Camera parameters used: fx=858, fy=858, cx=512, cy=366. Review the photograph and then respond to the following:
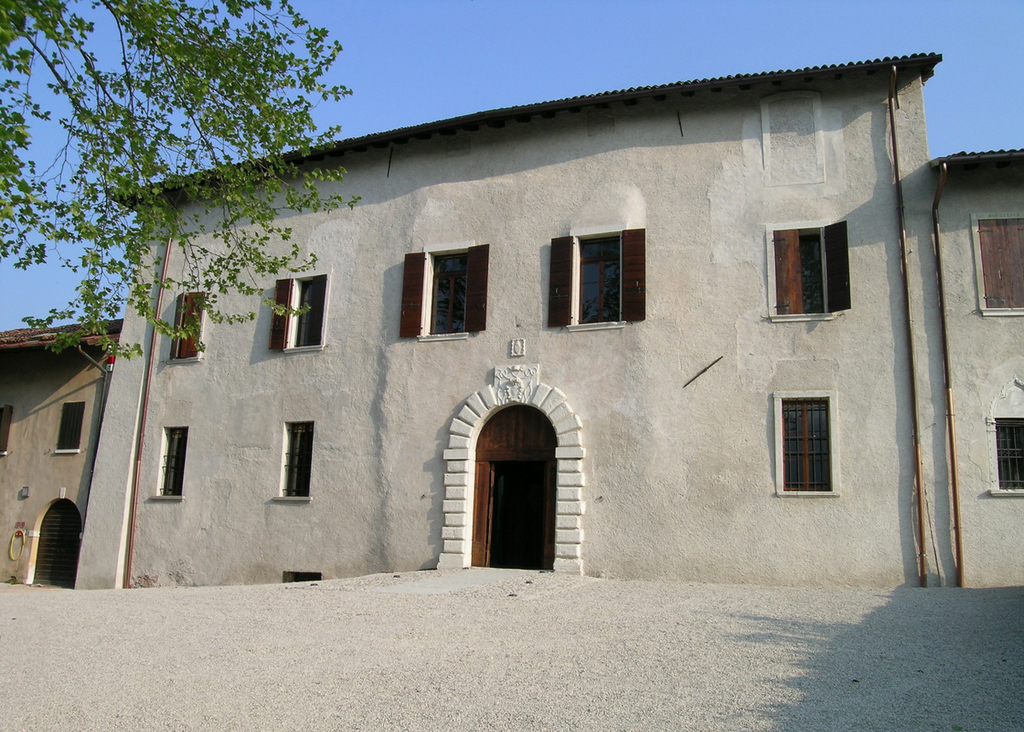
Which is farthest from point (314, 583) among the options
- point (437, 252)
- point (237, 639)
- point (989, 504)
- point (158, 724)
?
point (989, 504)

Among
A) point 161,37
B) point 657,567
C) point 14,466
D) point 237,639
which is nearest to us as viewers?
point 237,639

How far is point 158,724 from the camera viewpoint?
544 centimetres

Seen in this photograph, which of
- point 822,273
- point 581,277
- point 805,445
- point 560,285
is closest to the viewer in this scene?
point 805,445

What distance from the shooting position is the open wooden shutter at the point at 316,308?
15953mm

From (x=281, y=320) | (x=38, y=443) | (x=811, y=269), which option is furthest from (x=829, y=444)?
(x=38, y=443)

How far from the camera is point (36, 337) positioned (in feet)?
64.2

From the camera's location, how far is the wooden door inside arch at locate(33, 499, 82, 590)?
59.1ft

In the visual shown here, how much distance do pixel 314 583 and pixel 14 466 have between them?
10025mm

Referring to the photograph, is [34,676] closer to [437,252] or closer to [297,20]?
[297,20]

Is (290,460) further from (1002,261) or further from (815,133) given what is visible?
(1002,261)

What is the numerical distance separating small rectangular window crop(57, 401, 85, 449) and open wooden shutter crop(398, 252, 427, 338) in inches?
322

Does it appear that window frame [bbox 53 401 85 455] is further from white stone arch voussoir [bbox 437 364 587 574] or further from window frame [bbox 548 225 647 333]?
window frame [bbox 548 225 647 333]

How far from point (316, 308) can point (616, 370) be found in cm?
601

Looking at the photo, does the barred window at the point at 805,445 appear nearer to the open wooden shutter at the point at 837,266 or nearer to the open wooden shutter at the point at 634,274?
the open wooden shutter at the point at 837,266
